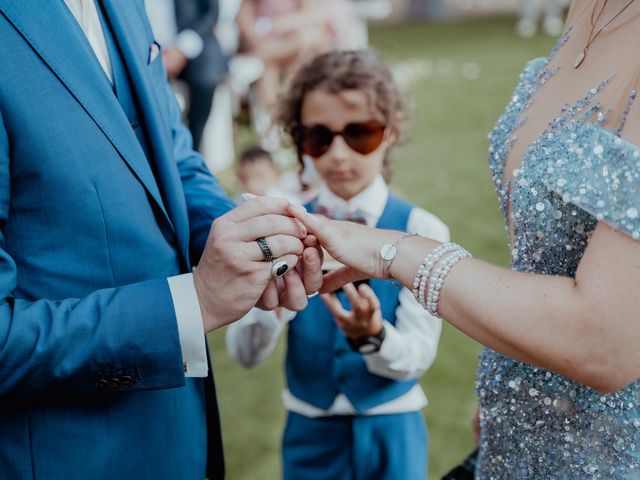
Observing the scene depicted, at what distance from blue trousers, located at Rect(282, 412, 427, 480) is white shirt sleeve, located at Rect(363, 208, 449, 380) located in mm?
181

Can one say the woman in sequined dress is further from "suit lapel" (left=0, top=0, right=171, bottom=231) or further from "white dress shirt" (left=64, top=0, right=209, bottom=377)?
"suit lapel" (left=0, top=0, right=171, bottom=231)

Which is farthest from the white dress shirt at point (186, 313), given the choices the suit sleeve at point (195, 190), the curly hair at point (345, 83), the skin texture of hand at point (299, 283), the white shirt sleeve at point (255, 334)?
the curly hair at point (345, 83)

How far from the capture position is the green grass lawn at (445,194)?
3539 millimetres

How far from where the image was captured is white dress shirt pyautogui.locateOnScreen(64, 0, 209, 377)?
1485mm

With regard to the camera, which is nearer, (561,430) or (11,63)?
(11,63)

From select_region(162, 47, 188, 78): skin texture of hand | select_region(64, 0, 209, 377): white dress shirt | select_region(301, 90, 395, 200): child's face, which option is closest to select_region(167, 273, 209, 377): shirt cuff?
select_region(64, 0, 209, 377): white dress shirt

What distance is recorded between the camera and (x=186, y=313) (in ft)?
4.88

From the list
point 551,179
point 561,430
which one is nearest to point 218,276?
point 551,179

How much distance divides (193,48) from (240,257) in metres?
5.27

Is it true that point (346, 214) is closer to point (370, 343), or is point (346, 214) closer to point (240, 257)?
point (370, 343)

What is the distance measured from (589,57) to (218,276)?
Answer: 90 cm

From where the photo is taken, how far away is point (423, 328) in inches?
90.8

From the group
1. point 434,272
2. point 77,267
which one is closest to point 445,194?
point 434,272

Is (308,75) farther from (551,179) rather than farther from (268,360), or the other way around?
(268,360)
